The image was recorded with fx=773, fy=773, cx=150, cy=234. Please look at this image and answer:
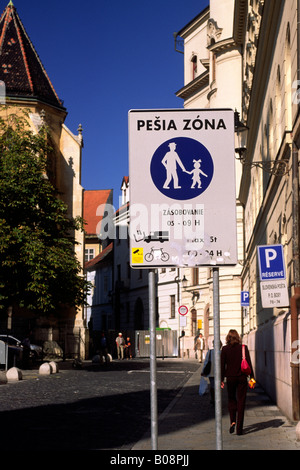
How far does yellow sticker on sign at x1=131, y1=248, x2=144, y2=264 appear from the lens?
5793 mm

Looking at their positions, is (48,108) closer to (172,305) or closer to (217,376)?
(172,305)

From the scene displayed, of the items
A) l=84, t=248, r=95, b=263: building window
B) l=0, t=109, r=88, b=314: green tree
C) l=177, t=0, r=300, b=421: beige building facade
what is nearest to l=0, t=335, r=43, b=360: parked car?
l=0, t=109, r=88, b=314: green tree

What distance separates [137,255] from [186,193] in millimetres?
594

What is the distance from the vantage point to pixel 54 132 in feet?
170

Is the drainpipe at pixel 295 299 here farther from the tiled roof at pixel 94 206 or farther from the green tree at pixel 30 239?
the tiled roof at pixel 94 206

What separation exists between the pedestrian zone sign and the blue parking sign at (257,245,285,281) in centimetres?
774

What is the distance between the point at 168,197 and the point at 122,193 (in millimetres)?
73346

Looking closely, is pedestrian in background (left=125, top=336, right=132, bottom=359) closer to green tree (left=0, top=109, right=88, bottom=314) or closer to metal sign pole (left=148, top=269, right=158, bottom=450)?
green tree (left=0, top=109, right=88, bottom=314)

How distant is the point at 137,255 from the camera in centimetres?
580

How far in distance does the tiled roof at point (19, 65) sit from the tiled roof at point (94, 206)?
3226 cm

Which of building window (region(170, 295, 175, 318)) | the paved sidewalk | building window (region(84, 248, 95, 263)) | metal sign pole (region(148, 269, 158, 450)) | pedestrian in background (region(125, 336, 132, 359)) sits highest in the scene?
building window (region(84, 248, 95, 263))

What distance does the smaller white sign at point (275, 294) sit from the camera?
1312 cm
